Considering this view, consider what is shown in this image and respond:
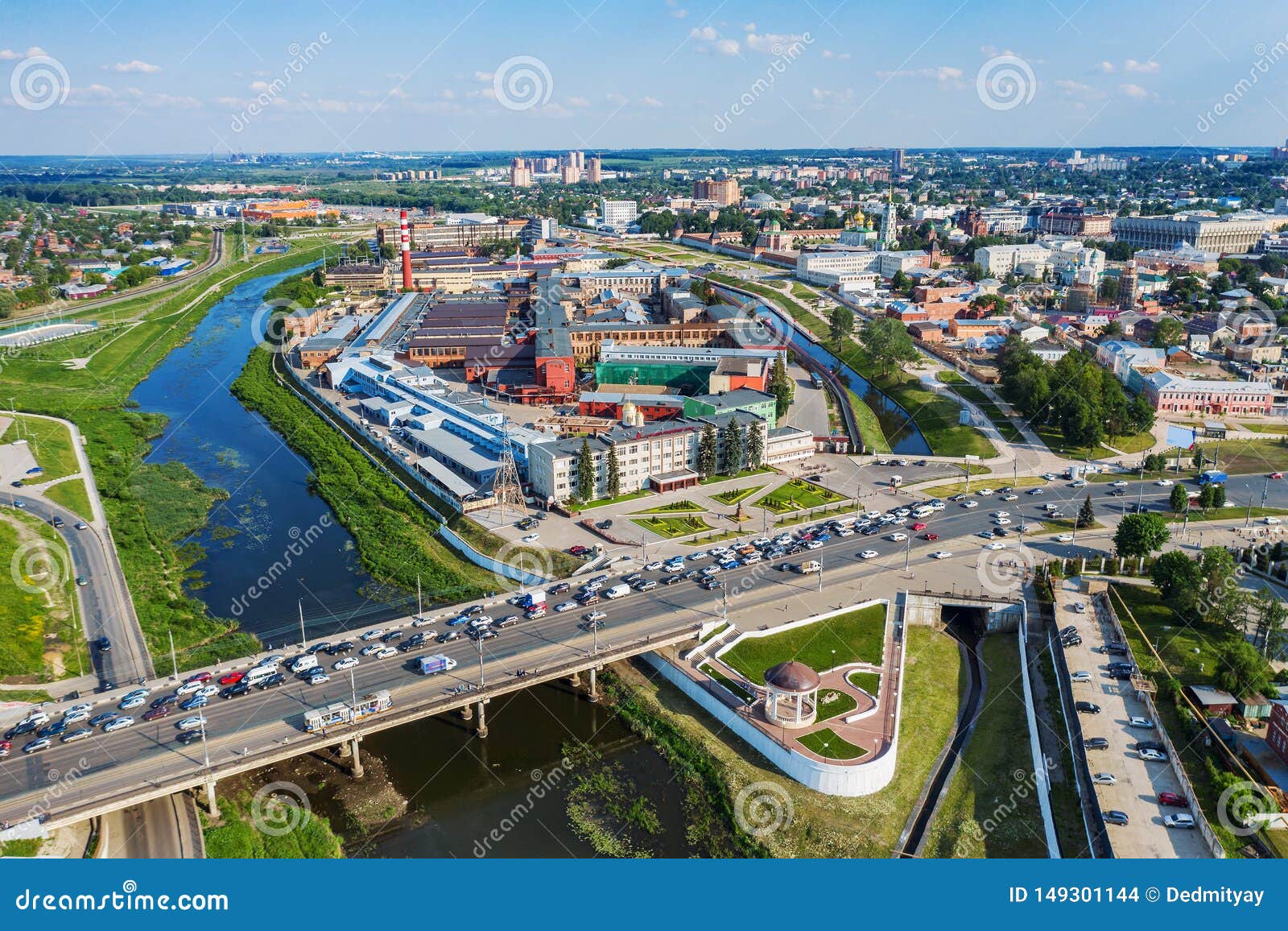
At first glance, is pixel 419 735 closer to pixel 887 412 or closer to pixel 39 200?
pixel 887 412

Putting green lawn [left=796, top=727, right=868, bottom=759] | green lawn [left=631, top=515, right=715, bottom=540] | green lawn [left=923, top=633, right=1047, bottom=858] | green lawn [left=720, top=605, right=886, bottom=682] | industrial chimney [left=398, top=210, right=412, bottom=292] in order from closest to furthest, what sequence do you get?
1. green lawn [left=923, top=633, right=1047, bottom=858]
2. green lawn [left=796, top=727, right=868, bottom=759]
3. green lawn [left=720, top=605, right=886, bottom=682]
4. green lawn [left=631, top=515, right=715, bottom=540]
5. industrial chimney [left=398, top=210, right=412, bottom=292]

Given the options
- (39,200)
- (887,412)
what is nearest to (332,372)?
(887,412)

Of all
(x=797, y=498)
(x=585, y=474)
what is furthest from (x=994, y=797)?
(x=585, y=474)

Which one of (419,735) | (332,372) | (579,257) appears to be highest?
(579,257)

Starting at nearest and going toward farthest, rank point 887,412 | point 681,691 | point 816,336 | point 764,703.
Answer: point 764,703 < point 681,691 < point 887,412 < point 816,336

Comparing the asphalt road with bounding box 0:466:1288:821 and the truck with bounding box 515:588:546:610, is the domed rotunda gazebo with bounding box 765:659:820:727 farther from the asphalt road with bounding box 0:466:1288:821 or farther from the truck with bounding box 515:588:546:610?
the truck with bounding box 515:588:546:610

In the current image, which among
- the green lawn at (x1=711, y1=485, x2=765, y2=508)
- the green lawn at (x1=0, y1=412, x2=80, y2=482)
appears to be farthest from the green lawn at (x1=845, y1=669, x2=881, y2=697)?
the green lawn at (x1=0, y1=412, x2=80, y2=482)
